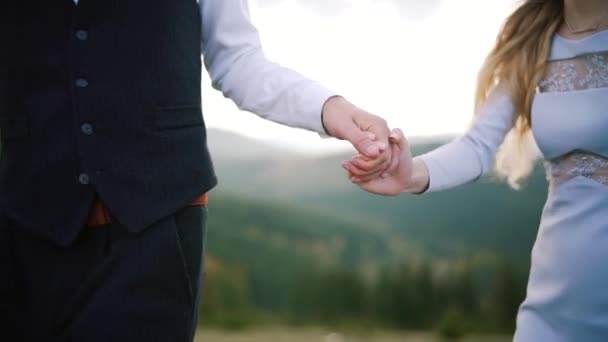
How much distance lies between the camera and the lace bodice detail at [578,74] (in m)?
2.27

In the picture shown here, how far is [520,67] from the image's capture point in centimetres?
239

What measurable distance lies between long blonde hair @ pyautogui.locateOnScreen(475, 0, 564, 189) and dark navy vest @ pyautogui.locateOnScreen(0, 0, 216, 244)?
3.96ft

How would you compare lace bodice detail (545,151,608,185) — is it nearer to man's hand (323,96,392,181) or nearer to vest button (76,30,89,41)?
man's hand (323,96,392,181)

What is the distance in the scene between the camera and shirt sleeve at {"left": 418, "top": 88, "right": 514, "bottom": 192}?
2.23 meters

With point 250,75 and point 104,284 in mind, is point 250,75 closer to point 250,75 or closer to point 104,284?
point 250,75

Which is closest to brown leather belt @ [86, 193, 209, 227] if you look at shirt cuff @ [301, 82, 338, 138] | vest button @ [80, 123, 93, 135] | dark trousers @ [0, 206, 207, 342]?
dark trousers @ [0, 206, 207, 342]

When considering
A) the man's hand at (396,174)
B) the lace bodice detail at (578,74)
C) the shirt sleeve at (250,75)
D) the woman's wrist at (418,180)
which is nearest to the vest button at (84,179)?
the shirt sleeve at (250,75)

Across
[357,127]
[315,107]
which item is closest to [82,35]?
[315,107]

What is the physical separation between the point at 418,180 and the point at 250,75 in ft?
2.23

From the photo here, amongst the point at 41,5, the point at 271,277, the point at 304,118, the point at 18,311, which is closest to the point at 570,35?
the point at 304,118

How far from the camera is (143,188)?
5.17 ft

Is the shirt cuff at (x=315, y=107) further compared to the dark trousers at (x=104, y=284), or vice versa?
the shirt cuff at (x=315, y=107)

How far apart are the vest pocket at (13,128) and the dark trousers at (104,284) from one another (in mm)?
184

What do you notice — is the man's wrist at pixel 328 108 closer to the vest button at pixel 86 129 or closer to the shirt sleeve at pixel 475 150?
the vest button at pixel 86 129
